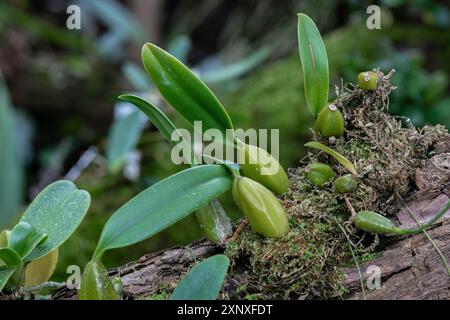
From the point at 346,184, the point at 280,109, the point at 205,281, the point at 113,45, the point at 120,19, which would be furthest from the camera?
the point at 113,45

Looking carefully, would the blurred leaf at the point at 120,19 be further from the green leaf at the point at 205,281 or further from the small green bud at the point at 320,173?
the green leaf at the point at 205,281

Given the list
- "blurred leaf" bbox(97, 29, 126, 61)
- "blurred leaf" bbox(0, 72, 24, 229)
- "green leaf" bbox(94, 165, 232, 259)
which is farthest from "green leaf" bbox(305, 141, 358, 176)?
"blurred leaf" bbox(97, 29, 126, 61)

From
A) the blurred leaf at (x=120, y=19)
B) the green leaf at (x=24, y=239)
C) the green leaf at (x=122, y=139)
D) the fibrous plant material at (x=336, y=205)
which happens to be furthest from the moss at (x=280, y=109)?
the green leaf at (x=24, y=239)

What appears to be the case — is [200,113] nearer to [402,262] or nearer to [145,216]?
[145,216]

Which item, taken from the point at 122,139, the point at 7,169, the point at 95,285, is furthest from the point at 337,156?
the point at 7,169

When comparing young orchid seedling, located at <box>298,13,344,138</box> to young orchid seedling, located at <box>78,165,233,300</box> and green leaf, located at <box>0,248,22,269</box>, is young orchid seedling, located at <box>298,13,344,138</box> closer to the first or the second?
young orchid seedling, located at <box>78,165,233,300</box>

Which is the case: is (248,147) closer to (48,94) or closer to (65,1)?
(48,94)

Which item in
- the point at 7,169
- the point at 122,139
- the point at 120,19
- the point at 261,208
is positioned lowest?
the point at 7,169
